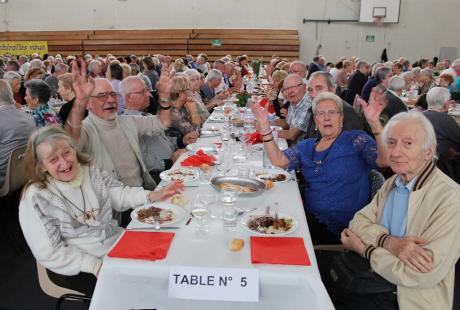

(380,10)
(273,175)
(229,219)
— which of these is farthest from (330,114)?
(380,10)

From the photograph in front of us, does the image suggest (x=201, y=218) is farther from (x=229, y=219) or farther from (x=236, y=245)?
(x=236, y=245)

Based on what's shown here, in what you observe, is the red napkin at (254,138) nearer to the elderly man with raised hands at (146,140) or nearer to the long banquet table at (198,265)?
the elderly man with raised hands at (146,140)

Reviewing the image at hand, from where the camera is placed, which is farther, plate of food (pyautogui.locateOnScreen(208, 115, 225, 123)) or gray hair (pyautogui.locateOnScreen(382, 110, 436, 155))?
plate of food (pyautogui.locateOnScreen(208, 115, 225, 123))

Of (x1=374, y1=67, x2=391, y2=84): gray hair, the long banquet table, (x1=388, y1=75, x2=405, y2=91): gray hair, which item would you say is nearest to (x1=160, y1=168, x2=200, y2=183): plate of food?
the long banquet table

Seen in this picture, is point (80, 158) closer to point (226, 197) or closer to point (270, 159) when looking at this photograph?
point (226, 197)

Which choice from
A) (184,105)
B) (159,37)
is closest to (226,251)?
(184,105)

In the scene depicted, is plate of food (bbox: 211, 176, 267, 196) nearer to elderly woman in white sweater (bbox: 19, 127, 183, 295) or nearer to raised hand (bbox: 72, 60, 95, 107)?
elderly woman in white sweater (bbox: 19, 127, 183, 295)

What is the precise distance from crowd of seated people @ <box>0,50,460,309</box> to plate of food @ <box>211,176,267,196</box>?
27 centimetres

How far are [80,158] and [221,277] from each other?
1.06 metres

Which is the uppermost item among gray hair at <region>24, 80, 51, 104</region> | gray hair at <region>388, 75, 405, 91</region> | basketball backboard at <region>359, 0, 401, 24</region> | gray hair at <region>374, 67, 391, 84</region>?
basketball backboard at <region>359, 0, 401, 24</region>

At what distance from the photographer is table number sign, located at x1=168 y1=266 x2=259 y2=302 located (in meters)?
1.44

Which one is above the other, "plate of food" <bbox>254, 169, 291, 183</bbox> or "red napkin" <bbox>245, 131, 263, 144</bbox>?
"red napkin" <bbox>245, 131, 263, 144</bbox>

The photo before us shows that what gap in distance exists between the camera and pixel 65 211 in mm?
1872

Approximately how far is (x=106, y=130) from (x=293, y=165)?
4.48ft
